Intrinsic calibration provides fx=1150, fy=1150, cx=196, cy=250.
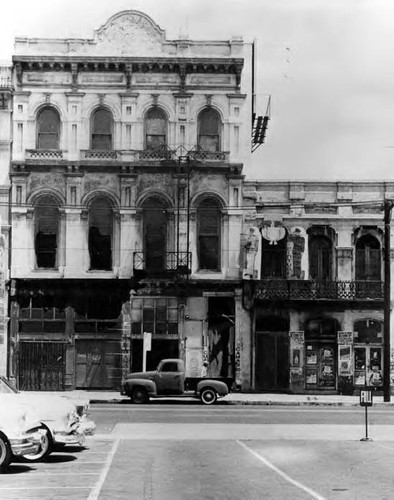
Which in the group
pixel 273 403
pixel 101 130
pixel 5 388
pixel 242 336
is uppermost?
pixel 101 130

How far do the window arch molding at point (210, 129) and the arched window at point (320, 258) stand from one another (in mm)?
5299

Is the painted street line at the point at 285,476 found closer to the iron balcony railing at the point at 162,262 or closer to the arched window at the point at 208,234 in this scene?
the iron balcony railing at the point at 162,262

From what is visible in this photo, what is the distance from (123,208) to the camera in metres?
44.8

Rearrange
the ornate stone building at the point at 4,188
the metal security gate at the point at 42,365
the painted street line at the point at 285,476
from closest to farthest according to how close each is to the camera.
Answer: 1. the painted street line at the point at 285,476
2. the ornate stone building at the point at 4,188
3. the metal security gate at the point at 42,365

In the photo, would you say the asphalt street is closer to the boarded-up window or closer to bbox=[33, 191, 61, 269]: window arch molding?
the boarded-up window

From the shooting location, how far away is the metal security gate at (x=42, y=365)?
144ft

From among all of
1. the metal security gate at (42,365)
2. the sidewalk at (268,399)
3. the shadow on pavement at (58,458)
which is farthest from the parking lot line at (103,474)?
the metal security gate at (42,365)

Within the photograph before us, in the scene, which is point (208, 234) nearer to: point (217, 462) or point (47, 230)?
point (47, 230)

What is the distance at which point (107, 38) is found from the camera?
150ft

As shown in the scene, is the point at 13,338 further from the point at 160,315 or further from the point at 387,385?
the point at 387,385

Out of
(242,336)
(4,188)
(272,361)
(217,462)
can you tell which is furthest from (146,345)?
(217,462)

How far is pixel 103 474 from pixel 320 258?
2861 centimetres

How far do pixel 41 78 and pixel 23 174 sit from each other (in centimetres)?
391

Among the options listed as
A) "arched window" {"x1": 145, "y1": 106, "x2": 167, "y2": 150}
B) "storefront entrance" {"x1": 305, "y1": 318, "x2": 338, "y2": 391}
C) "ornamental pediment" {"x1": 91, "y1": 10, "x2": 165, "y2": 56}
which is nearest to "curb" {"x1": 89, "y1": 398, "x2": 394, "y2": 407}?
"storefront entrance" {"x1": 305, "y1": 318, "x2": 338, "y2": 391}
